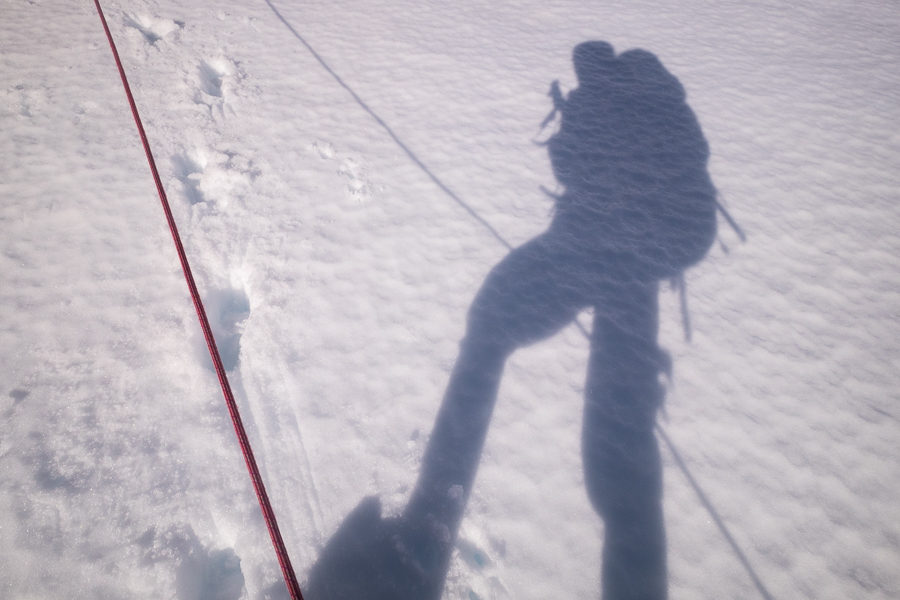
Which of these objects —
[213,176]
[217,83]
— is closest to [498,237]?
[213,176]

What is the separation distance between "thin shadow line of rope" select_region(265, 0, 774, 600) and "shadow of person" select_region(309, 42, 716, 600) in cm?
12

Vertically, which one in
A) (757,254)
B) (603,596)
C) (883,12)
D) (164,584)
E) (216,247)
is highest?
(883,12)

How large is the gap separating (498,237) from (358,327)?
1433 millimetres

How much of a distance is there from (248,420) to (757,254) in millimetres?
4129

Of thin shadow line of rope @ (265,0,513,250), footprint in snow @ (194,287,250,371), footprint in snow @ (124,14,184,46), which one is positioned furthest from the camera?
footprint in snow @ (124,14,184,46)

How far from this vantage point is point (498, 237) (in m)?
3.25

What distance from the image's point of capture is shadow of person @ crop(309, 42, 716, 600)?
188 cm

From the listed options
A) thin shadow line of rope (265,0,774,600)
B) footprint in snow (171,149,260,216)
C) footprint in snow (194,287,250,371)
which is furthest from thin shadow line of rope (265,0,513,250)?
footprint in snow (194,287,250,371)

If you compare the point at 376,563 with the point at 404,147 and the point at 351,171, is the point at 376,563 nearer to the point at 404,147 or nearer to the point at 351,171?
the point at 351,171

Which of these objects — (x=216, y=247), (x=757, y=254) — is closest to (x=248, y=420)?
(x=216, y=247)

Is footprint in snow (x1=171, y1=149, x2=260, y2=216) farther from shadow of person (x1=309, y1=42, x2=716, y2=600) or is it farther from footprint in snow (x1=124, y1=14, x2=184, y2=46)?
footprint in snow (x1=124, y1=14, x2=184, y2=46)

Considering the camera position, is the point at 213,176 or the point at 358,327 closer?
the point at 358,327

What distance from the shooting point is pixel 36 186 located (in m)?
2.99

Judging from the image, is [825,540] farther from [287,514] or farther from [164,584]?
[164,584]
